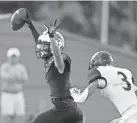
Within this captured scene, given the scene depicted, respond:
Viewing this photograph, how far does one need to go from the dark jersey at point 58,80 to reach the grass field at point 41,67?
7.12m

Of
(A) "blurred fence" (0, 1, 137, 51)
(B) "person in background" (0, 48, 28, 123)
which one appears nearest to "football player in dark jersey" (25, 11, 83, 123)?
(B) "person in background" (0, 48, 28, 123)

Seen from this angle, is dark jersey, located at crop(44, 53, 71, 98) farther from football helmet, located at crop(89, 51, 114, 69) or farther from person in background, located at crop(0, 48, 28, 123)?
person in background, located at crop(0, 48, 28, 123)

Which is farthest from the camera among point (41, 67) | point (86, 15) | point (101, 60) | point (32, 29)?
point (86, 15)

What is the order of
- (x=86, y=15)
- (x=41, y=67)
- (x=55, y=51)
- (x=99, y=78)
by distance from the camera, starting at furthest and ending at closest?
(x=86, y=15)
(x=41, y=67)
(x=99, y=78)
(x=55, y=51)

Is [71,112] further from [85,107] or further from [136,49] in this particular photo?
[136,49]

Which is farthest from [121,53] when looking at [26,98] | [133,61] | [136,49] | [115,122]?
[115,122]

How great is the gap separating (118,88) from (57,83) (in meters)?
0.66

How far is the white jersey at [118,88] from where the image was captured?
7.14 metres

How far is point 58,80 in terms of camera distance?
7160 millimetres

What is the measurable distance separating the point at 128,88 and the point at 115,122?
41 centimetres

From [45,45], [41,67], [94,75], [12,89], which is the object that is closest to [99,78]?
[94,75]

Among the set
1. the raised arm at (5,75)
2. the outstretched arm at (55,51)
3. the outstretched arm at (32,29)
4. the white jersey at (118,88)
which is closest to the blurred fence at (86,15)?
the raised arm at (5,75)

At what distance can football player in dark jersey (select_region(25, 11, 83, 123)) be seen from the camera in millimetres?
6996

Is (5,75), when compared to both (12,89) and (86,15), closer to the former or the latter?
(12,89)
